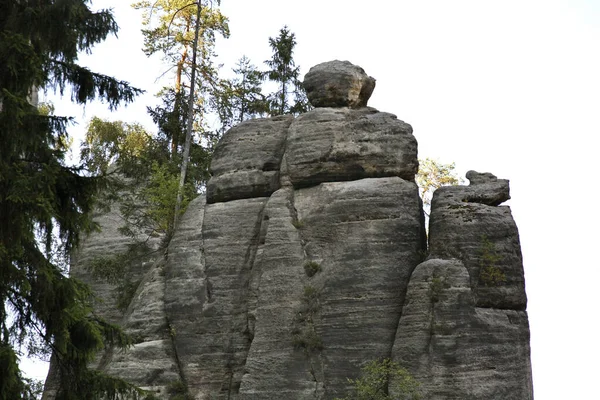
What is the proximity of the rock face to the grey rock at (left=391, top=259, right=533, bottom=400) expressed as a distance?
0.04 m

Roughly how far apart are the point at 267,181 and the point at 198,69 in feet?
35.0

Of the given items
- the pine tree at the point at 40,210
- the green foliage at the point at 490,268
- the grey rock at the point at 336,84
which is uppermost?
the grey rock at the point at 336,84

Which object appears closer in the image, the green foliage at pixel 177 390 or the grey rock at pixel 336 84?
the green foliage at pixel 177 390

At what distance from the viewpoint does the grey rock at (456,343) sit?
27.1m

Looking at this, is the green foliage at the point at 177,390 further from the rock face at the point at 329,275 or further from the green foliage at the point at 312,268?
the green foliage at the point at 312,268

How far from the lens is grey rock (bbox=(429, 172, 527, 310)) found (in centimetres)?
2912

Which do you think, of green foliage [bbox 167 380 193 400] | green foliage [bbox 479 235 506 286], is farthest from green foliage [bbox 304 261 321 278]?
green foliage [bbox 167 380 193 400]

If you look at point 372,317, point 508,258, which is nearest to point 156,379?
point 372,317

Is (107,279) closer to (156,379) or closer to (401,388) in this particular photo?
(156,379)

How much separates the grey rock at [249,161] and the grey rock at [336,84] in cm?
138

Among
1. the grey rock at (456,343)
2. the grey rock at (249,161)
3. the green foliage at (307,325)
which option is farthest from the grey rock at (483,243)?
the grey rock at (249,161)

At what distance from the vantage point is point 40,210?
16.2 meters

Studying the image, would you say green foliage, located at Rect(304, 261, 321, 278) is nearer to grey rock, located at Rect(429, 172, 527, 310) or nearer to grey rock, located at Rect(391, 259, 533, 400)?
grey rock, located at Rect(391, 259, 533, 400)

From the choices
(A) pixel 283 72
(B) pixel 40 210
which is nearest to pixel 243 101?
(A) pixel 283 72
